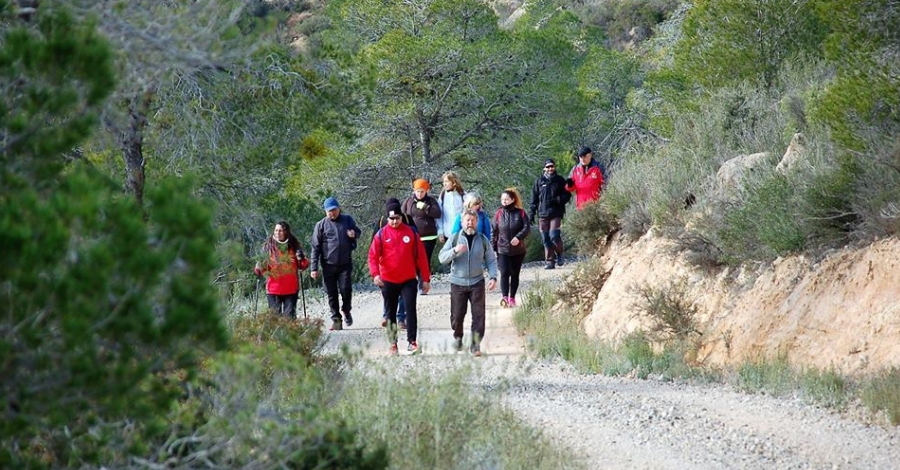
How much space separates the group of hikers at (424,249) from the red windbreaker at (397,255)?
0.01 metres

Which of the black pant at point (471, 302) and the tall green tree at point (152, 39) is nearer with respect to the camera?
the tall green tree at point (152, 39)

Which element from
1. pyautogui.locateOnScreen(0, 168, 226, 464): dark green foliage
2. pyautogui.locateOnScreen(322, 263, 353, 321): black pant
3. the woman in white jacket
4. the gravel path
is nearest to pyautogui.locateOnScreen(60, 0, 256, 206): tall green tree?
pyautogui.locateOnScreen(0, 168, 226, 464): dark green foliage

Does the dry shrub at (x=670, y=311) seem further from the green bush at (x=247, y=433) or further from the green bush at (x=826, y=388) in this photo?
the green bush at (x=247, y=433)

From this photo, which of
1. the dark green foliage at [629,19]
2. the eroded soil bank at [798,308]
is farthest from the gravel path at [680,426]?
the dark green foliage at [629,19]

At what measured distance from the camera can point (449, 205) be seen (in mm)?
15789

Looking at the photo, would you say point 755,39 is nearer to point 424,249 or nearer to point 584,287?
point 584,287

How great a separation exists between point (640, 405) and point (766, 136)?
6759mm

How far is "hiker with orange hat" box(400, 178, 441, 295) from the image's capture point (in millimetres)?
15633

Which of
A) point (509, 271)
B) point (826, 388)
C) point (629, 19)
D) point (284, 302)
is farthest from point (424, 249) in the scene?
point (629, 19)

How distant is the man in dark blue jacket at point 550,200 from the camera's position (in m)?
19.2

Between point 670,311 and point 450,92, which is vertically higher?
point 450,92

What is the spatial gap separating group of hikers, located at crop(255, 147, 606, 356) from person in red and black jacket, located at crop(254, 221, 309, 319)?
1 cm

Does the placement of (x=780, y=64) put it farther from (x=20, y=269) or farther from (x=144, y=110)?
(x=20, y=269)

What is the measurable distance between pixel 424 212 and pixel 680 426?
7008 mm
